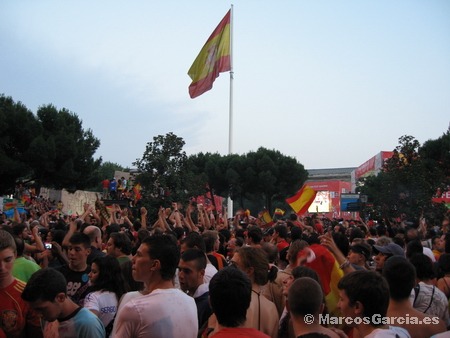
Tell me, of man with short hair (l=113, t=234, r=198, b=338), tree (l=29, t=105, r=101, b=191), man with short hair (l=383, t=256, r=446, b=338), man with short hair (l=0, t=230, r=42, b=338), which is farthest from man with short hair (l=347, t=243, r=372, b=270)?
tree (l=29, t=105, r=101, b=191)

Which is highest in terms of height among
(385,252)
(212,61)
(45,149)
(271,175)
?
(212,61)

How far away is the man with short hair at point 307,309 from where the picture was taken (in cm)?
341

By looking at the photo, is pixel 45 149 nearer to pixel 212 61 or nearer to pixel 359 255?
pixel 212 61

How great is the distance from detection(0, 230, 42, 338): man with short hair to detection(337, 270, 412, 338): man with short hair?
7.66 feet

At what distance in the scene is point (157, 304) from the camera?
3.34m

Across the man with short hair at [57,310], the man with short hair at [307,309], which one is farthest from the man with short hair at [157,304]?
the man with short hair at [307,309]

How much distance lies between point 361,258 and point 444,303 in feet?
4.72

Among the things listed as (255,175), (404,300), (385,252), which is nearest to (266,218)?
(385,252)

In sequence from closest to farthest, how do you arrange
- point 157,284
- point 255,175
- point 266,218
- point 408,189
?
point 157,284 < point 266,218 < point 408,189 < point 255,175

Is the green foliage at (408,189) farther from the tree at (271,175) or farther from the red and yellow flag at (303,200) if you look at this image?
the tree at (271,175)

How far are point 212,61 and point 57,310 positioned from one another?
24188 mm

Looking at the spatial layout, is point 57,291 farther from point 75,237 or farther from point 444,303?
point 444,303

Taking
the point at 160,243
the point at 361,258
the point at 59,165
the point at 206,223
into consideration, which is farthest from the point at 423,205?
the point at 59,165

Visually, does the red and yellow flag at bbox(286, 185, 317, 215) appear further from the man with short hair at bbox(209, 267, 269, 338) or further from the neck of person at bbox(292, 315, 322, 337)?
the man with short hair at bbox(209, 267, 269, 338)
